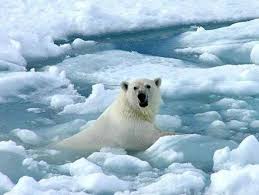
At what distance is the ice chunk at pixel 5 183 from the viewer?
3.95 metres

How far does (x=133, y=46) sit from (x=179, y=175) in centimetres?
423

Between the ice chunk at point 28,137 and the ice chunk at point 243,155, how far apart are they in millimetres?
1539

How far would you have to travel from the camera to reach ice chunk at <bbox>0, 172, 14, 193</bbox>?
156 inches

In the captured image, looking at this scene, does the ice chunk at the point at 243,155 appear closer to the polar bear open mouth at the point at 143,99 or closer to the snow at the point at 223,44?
the polar bear open mouth at the point at 143,99

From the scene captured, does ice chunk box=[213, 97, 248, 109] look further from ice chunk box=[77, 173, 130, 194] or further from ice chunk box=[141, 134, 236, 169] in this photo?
ice chunk box=[77, 173, 130, 194]

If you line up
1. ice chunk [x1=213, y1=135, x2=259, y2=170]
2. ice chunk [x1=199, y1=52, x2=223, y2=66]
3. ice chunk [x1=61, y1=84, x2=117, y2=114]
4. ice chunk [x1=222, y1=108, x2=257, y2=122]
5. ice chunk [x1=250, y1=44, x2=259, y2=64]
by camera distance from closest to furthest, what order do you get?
ice chunk [x1=213, y1=135, x2=259, y2=170] → ice chunk [x1=222, y1=108, x2=257, y2=122] → ice chunk [x1=61, y1=84, x2=117, y2=114] → ice chunk [x1=250, y1=44, x2=259, y2=64] → ice chunk [x1=199, y1=52, x2=223, y2=66]

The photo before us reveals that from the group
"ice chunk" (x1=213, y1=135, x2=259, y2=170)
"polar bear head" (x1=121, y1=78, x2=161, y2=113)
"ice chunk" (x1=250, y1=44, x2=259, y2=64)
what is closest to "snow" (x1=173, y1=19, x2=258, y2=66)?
"ice chunk" (x1=250, y1=44, x2=259, y2=64)

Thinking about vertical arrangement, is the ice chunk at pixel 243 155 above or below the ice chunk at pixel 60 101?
below

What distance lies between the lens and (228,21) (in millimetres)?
9156

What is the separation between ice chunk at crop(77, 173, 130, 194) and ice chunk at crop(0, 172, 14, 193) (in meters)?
0.41

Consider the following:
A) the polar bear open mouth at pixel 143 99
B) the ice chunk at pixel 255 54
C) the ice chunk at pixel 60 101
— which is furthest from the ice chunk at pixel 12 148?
the ice chunk at pixel 255 54

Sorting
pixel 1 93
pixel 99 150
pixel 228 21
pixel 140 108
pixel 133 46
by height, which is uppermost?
pixel 228 21

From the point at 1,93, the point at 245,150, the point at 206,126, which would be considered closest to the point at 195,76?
the point at 206,126

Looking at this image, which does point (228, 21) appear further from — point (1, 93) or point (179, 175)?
point (179, 175)
